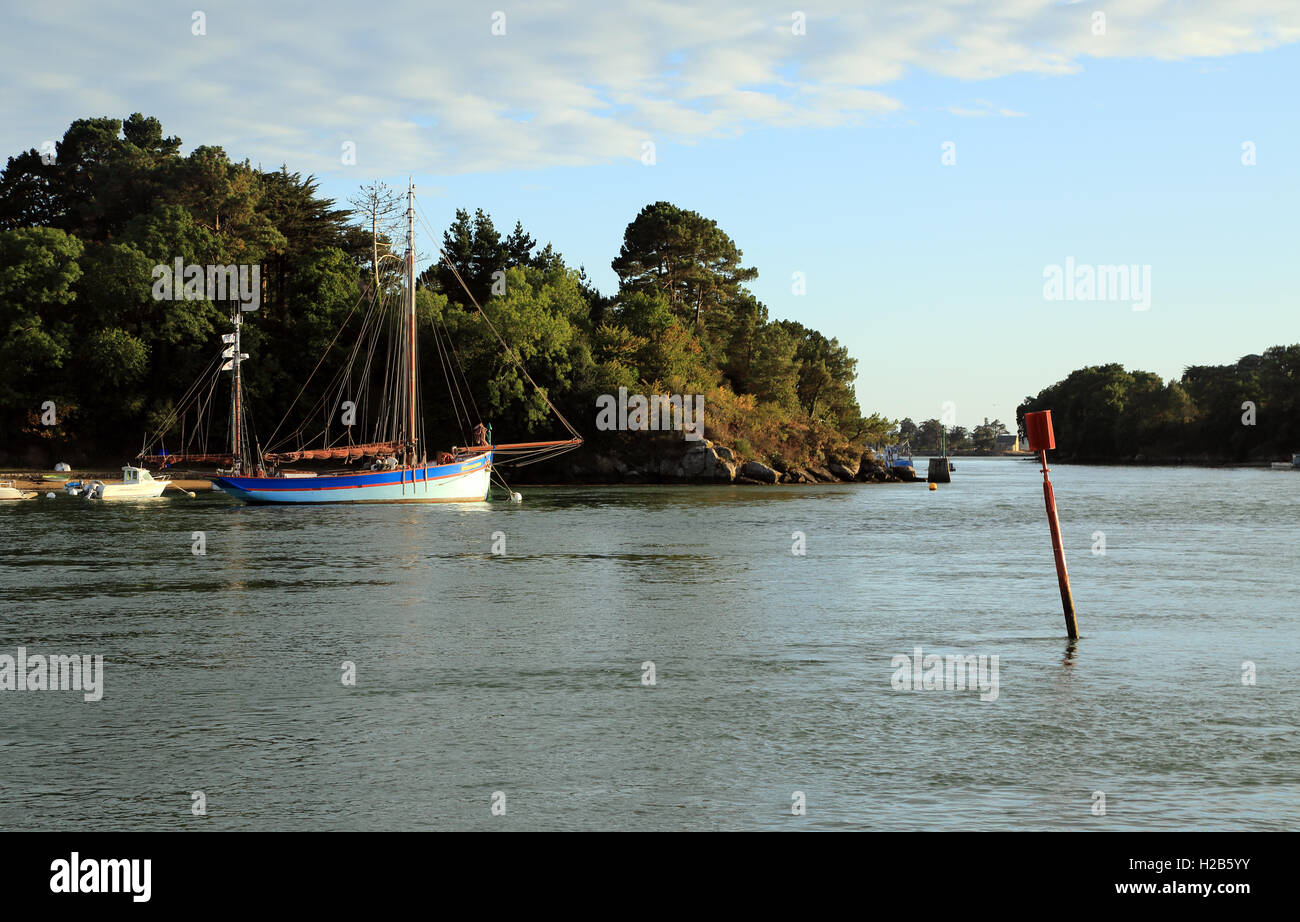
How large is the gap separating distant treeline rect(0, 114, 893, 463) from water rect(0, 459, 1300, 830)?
65.3 meters

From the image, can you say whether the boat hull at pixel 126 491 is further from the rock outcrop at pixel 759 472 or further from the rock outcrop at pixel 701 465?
the rock outcrop at pixel 759 472

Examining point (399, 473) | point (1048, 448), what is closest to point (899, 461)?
point (399, 473)

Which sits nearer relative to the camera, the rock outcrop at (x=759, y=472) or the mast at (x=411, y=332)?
the mast at (x=411, y=332)

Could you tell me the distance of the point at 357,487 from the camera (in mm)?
74188

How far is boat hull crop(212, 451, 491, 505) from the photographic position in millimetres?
73250

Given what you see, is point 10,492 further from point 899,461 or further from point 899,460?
point 899,460

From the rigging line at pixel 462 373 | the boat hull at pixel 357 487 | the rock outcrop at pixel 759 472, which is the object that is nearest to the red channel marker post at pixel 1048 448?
the boat hull at pixel 357 487

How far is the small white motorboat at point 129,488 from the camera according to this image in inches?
3164

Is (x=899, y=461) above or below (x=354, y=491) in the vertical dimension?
above

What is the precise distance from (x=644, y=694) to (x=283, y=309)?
110929 millimetres

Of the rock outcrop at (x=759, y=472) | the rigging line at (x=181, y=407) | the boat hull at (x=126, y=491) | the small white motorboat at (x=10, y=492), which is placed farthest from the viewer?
the rock outcrop at (x=759, y=472)

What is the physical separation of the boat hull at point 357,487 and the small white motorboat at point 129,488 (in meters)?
10.2
